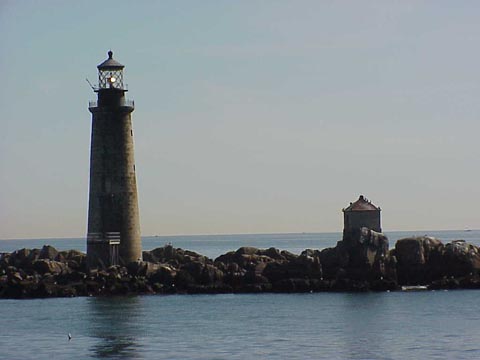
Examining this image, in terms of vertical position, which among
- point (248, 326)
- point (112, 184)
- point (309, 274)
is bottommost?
point (248, 326)

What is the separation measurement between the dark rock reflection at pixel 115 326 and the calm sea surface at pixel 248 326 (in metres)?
0.04

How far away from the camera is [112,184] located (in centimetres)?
6662

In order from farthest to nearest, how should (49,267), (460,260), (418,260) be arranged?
(49,267) → (460,260) → (418,260)

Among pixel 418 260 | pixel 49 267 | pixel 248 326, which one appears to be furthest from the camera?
pixel 49 267

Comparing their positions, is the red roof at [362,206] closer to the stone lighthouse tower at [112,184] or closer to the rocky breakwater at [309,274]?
the rocky breakwater at [309,274]

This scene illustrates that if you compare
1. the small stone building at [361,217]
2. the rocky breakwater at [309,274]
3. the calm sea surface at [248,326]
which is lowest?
the calm sea surface at [248,326]

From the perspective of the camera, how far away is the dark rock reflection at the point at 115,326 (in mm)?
46094

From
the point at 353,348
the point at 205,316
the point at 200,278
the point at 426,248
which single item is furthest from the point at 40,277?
the point at 353,348

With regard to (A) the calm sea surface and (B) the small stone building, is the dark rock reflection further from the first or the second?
(B) the small stone building

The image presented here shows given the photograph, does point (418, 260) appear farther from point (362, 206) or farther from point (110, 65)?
point (110, 65)

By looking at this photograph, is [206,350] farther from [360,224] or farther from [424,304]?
[360,224]

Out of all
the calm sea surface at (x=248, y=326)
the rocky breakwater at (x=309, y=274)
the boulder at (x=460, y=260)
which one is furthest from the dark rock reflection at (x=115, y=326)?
the boulder at (x=460, y=260)

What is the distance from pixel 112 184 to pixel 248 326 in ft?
54.5

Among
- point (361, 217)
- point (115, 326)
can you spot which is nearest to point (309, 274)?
point (361, 217)
